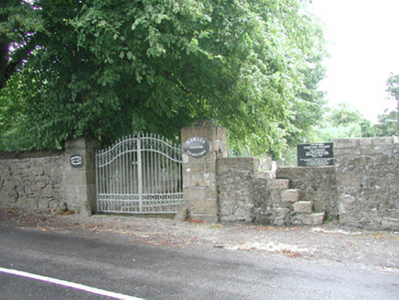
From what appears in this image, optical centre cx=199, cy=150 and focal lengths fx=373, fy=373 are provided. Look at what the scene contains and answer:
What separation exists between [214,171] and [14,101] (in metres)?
8.91

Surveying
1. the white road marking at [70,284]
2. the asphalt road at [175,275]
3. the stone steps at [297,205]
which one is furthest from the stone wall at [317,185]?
the white road marking at [70,284]

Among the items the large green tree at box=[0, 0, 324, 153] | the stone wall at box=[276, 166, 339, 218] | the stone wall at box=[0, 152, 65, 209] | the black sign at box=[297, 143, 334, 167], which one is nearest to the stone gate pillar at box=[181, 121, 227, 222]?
the large green tree at box=[0, 0, 324, 153]

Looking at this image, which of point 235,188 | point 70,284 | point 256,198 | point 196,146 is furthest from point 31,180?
point 70,284

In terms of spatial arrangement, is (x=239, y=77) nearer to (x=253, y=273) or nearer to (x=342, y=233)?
(x=342, y=233)

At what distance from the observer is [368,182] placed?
7184mm

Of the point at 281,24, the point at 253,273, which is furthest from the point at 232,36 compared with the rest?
the point at 253,273

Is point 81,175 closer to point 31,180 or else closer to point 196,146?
point 31,180

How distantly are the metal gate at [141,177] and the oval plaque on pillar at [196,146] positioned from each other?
36 cm

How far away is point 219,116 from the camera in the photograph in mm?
10367

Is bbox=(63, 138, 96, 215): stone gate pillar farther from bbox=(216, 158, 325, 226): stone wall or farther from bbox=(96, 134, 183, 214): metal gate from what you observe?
bbox=(216, 158, 325, 226): stone wall

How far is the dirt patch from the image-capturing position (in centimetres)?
579

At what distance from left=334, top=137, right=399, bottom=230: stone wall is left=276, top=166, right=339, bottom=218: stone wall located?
0.31 metres

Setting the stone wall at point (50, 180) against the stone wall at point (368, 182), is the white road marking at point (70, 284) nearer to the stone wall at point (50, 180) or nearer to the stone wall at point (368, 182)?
the stone wall at point (50, 180)

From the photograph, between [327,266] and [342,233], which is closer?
[327,266]
